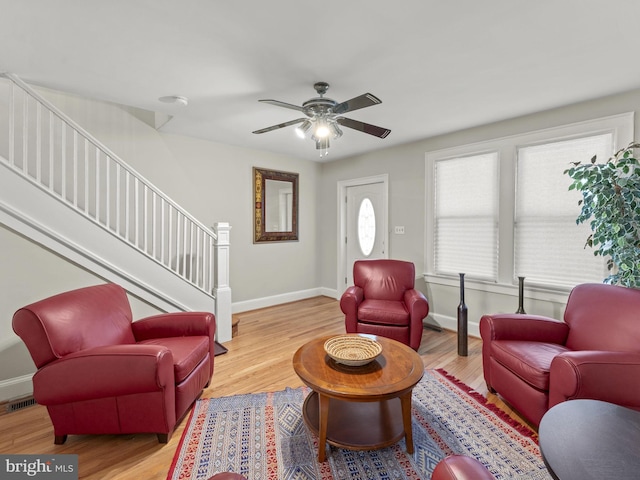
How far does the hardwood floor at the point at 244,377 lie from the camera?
1.73 m

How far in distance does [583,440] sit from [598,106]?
3.07 meters

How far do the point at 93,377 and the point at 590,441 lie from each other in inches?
90.3

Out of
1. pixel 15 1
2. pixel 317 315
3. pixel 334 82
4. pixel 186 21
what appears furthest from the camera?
pixel 317 315

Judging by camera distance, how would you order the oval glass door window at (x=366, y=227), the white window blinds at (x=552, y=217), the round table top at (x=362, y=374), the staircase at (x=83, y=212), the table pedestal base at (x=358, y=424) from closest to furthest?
the round table top at (x=362, y=374) < the table pedestal base at (x=358, y=424) < the staircase at (x=83, y=212) < the white window blinds at (x=552, y=217) < the oval glass door window at (x=366, y=227)

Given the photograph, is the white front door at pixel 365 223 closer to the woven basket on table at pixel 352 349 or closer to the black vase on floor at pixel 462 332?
the black vase on floor at pixel 462 332

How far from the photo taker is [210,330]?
241 centimetres

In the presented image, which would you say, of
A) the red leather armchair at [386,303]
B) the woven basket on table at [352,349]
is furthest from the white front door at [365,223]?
the woven basket on table at [352,349]

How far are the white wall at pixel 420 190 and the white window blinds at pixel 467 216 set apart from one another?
0.72ft

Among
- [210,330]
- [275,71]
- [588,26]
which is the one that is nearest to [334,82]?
[275,71]

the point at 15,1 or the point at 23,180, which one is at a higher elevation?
the point at 15,1

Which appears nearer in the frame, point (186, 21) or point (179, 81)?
point (186, 21)

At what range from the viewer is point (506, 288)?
3.38 metres

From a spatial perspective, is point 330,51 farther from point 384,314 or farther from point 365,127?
point 384,314

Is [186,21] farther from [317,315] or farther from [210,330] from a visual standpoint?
[317,315]
